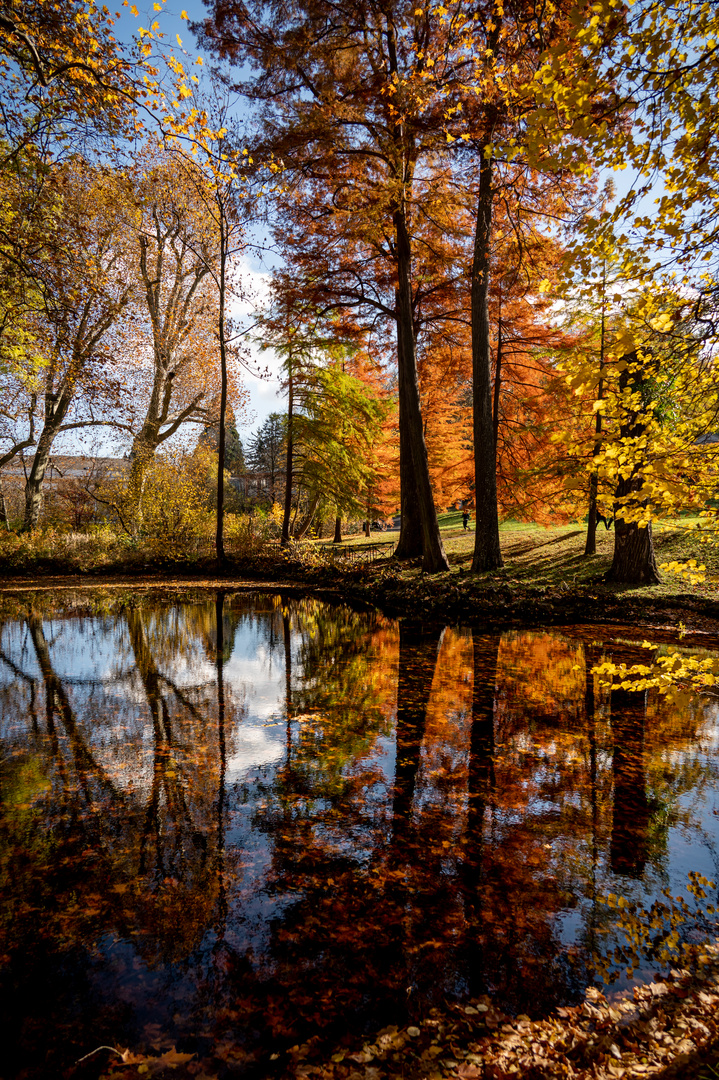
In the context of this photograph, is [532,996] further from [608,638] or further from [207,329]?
[207,329]

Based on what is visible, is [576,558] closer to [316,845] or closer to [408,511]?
[408,511]

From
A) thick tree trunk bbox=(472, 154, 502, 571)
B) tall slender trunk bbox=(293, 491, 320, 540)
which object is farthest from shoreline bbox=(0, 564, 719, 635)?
tall slender trunk bbox=(293, 491, 320, 540)

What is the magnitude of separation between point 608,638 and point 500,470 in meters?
8.50

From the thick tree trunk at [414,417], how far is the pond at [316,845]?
6.13 metres

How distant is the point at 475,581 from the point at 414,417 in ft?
14.9

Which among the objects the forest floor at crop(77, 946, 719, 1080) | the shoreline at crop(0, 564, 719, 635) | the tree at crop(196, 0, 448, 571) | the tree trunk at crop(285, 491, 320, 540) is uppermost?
the tree at crop(196, 0, 448, 571)

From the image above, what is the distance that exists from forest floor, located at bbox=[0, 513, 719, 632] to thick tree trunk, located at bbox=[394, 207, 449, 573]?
0.60 meters

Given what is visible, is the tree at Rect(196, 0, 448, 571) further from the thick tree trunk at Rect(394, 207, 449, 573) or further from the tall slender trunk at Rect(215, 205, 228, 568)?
the tall slender trunk at Rect(215, 205, 228, 568)

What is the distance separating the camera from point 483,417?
39.2ft

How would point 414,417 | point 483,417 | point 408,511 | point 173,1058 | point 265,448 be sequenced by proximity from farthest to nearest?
point 265,448
point 408,511
point 414,417
point 483,417
point 173,1058

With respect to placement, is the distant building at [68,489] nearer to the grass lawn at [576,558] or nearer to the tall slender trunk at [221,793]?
the grass lawn at [576,558]

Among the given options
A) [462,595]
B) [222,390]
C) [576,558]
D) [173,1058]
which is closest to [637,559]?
[576,558]

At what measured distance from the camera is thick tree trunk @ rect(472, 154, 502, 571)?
11.6m

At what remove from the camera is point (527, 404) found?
15.8m
